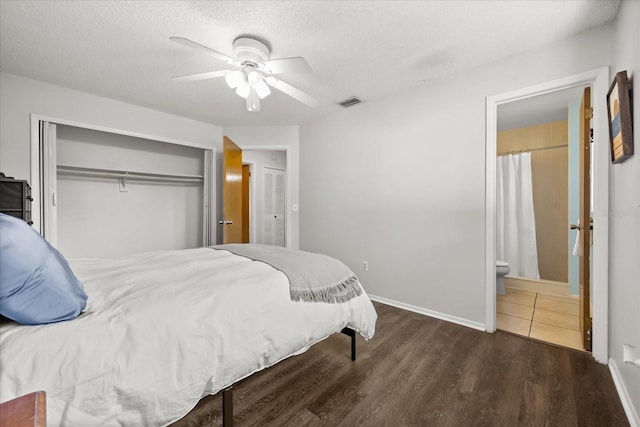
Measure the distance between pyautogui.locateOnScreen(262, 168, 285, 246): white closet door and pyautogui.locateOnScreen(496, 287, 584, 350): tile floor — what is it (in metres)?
4.36

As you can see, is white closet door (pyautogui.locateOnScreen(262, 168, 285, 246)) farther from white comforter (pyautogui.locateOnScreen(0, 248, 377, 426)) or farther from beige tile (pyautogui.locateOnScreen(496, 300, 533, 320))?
beige tile (pyautogui.locateOnScreen(496, 300, 533, 320))

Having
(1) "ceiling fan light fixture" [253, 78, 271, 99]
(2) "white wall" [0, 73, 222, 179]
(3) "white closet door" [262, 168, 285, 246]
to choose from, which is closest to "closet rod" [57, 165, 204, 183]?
(2) "white wall" [0, 73, 222, 179]

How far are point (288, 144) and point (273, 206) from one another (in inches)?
84.4

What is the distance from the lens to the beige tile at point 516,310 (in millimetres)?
2852

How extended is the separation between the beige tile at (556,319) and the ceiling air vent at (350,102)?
3057 millimetres

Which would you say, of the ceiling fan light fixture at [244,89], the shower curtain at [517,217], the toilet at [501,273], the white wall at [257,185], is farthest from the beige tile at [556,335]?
the white wall at [257,185]

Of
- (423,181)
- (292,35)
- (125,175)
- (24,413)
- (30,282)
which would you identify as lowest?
(24,413)

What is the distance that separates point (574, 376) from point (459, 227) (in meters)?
1.32

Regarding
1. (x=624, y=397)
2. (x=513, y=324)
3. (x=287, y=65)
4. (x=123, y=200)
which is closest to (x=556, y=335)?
(x=513, y=324)

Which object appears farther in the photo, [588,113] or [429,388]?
[588,113]

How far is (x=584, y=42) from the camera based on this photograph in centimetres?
204

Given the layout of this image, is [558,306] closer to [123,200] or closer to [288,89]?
[288,89]

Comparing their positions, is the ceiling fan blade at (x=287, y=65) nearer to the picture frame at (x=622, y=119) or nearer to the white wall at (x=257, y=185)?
the picture frame at (x=622, y=119)

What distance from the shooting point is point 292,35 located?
6.82 ft
